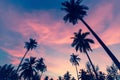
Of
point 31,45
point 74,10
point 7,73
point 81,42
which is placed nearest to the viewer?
point 74,10

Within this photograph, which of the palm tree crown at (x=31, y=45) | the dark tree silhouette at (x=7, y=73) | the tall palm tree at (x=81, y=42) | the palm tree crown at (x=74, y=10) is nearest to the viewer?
the palm tree crown at (x=74, y=10)

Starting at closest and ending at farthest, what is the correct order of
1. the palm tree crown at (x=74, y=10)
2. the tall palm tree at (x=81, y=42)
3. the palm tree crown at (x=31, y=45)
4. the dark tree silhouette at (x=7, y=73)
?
1. the palm tree crown at (x=74, y=10)
2. the tall palm tree at (x=81, y=42)
3. the palm tree crown at (x=31, y=45)
4. the dark tree silhouette at (x=7, y=73)

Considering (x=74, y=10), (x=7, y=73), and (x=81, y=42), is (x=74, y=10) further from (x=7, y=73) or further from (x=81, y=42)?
(x=7, y=73)

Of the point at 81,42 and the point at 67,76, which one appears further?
the point at 67,76

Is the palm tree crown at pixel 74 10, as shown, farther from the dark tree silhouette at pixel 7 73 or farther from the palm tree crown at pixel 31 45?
the dark tree silhouette at pixel 7 73

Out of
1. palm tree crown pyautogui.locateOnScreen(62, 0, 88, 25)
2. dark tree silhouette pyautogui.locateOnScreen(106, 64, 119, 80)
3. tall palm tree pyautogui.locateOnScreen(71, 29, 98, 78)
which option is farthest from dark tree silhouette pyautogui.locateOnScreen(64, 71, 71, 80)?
palm tree crown pyautogui.locateOnScreen(62, 0, 88, 25)

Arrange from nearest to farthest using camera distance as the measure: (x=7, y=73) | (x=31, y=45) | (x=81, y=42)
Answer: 1. (x=81, y=42)
2. (x=31, y=45)
3. (x=7, y=73)

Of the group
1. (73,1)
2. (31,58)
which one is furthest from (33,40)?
(73,1)

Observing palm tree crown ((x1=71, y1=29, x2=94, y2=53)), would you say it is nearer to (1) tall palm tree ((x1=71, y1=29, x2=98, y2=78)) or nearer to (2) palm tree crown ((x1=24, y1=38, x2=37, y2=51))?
(1) tall palm tree ((x1=71, y1=29, x2=98, y2=78))

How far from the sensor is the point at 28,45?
206ft

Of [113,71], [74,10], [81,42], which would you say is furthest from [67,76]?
[74,10]

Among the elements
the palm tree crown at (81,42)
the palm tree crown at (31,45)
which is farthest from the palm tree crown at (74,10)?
the palm tree crown at (31,45)

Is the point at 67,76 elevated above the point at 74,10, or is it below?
above

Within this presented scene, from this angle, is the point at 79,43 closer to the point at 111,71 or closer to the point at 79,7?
the point at 79,7
